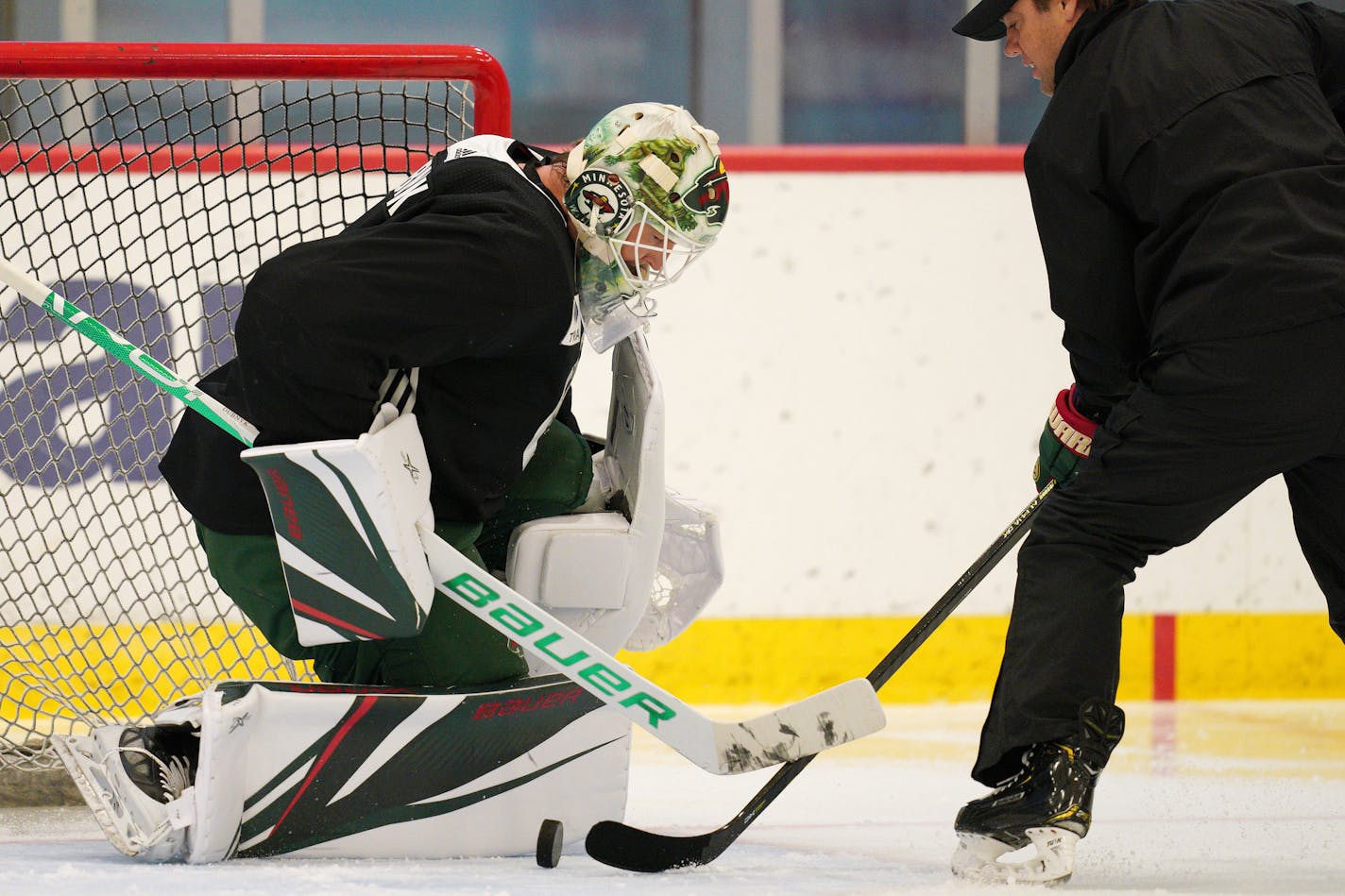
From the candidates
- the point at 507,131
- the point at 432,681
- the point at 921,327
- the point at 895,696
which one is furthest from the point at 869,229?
the point at 432,681

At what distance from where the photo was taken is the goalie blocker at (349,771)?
5.87 ft

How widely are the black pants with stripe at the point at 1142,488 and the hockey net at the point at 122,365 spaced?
124 centimetres

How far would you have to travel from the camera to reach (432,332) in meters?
1.69

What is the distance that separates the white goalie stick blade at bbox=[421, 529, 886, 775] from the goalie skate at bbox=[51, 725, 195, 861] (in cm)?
42

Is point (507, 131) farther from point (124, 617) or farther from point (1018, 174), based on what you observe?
point (1018, 174)

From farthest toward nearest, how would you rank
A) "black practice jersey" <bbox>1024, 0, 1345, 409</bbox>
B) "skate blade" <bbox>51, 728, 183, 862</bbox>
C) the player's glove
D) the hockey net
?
the hockey net → the player's glove → "skate blade" <bbox>51, 728, 183, 862</bbox> → "black practice jersey" <bbox>1024, 0, 1345, 409</bbox>

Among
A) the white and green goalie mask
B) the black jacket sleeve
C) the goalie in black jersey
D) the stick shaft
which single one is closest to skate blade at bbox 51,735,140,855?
the goalie in black jersey

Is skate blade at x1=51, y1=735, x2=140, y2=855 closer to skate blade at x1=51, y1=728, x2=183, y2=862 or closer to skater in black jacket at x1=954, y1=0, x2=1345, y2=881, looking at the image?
skate blade at x1=51, y1=728, x2=183, y2=862

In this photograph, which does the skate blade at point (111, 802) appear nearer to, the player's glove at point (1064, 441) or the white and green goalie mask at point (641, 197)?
the white and green goalie mask at point (641, 197)

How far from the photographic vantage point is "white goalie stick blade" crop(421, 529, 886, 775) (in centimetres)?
181

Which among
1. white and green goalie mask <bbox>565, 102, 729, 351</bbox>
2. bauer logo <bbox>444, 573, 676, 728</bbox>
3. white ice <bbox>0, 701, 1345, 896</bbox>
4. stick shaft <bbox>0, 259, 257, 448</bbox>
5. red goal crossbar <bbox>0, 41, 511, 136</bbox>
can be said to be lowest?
white ice <bbox>0, 701, 1345, 896</bbox>

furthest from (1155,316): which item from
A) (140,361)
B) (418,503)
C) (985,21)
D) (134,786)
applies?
(134,786)

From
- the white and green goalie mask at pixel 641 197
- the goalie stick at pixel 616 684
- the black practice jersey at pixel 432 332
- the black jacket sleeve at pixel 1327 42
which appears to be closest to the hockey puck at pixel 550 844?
the goalie stick at pixel 616 684

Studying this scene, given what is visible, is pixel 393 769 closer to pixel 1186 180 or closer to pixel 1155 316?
pixel 1155 316
